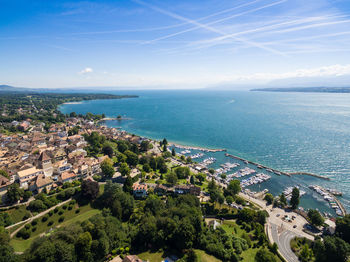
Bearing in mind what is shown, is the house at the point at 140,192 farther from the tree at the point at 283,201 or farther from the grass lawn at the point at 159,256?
the tree at the point at 283,201

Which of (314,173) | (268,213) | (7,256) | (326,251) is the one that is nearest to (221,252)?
(326,251)

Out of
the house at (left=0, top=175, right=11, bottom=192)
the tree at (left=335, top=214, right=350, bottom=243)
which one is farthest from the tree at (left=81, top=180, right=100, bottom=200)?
the tree at (left=335, top=214, right=350, bottom=243)

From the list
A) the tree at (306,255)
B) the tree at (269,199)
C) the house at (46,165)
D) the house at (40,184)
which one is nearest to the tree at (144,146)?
the house at (46,165)

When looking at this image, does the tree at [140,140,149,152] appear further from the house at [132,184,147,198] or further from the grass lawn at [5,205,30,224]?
the grass lawn at [5,205,30,224]

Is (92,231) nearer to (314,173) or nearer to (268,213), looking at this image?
(268,213)

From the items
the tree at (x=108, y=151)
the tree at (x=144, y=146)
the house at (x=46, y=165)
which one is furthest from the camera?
the tree at (x=144, y=146)

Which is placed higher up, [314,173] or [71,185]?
[71,185]

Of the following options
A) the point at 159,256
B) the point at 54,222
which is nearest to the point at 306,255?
the point at 159,256
